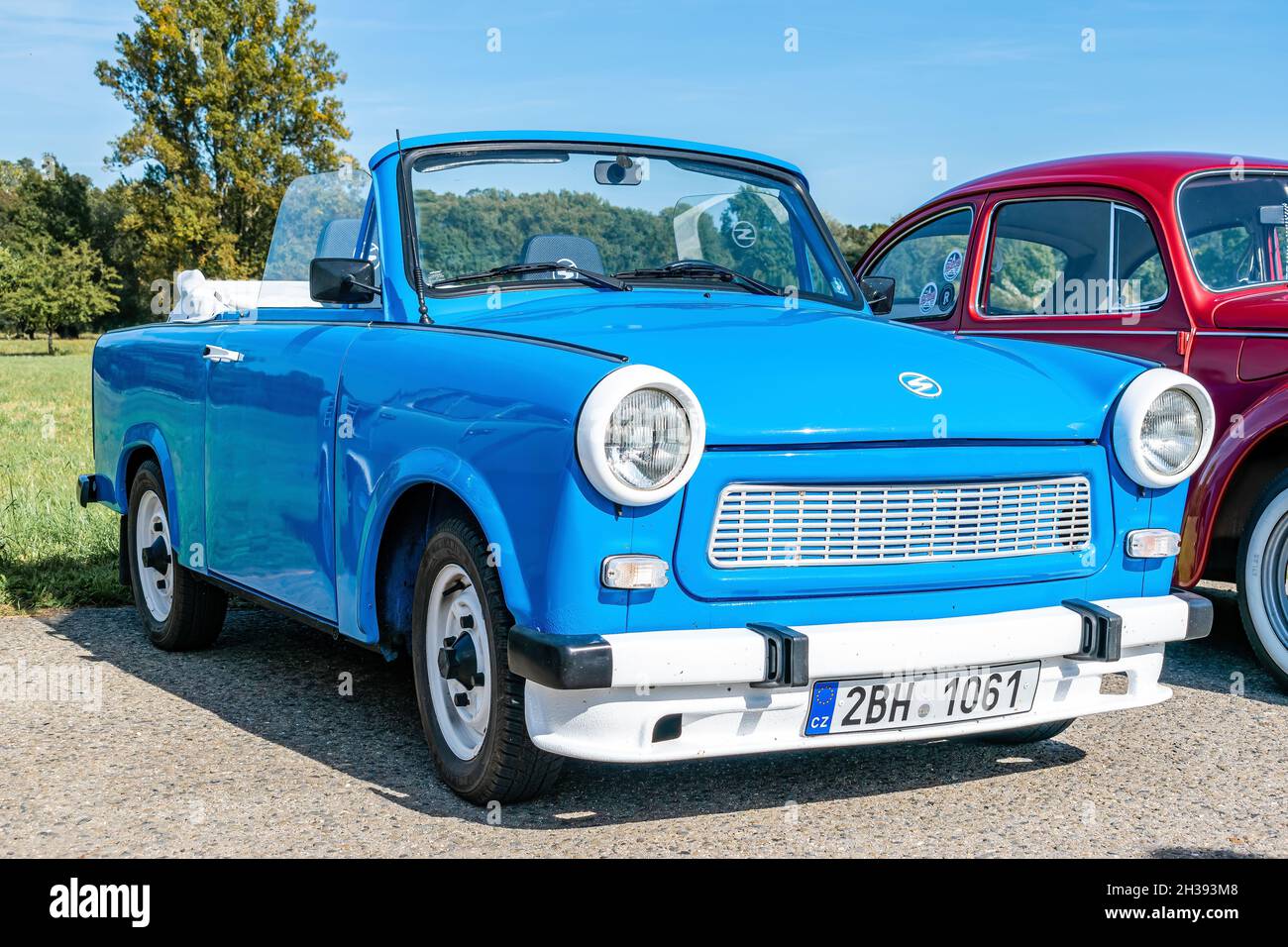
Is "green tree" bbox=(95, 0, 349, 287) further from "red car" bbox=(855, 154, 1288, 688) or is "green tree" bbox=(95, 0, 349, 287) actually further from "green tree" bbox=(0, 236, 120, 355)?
"red car" bbox=(855, 154, 1288, 688)

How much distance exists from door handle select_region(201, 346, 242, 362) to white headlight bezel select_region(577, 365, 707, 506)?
213 cm

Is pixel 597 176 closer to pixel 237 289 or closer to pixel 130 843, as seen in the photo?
pixel 237 289

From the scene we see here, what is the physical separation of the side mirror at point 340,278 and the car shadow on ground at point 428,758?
1.35 m

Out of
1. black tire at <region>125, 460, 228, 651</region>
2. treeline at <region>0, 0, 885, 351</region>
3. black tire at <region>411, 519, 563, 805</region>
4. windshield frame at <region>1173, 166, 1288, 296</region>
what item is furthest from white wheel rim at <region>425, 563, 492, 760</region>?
treeline at <region>0, 0, 885, 351</region>

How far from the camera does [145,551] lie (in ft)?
19.1

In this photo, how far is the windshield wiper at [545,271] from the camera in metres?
4.36

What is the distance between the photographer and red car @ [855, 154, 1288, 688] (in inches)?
201

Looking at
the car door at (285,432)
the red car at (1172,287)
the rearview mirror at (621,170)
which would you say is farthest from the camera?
the red car at (1172,287)

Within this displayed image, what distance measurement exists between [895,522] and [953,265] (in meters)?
3.36

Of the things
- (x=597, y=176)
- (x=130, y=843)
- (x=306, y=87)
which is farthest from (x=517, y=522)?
(x=306, y=87)

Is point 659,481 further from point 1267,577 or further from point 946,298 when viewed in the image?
point 946,298

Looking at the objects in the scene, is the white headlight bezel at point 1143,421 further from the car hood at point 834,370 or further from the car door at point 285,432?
the car door at point 285,432

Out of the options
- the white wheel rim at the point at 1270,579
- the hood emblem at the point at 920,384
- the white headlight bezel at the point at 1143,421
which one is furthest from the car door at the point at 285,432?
the white wheel rim at the point at 1270,579

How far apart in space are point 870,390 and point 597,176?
1.72 m
